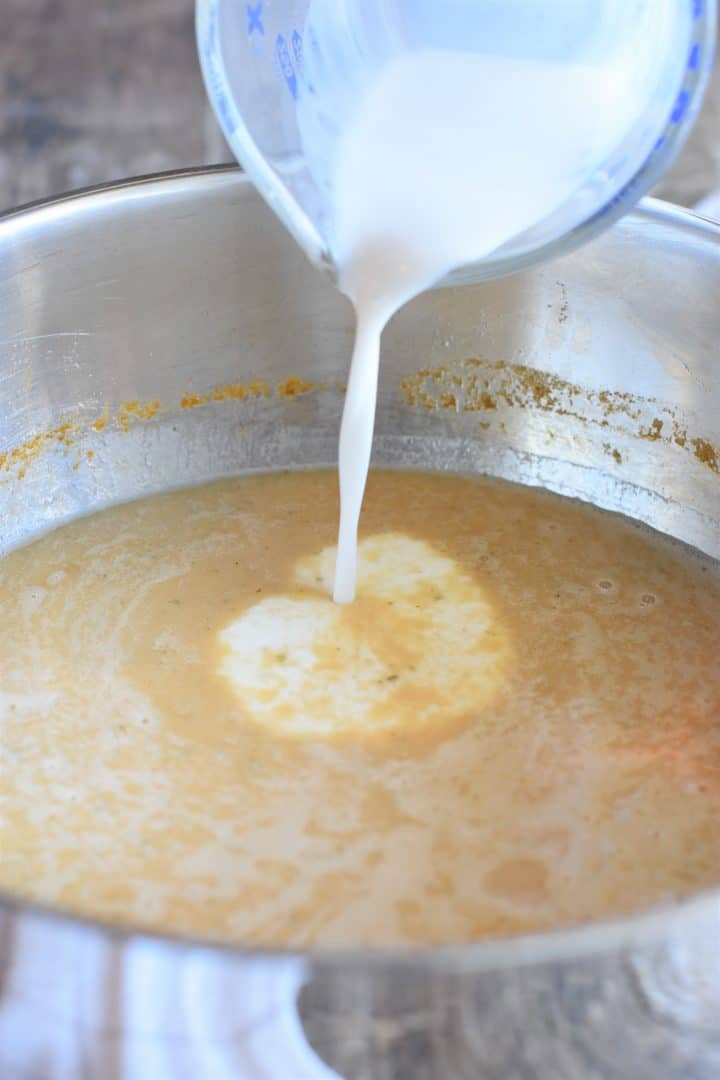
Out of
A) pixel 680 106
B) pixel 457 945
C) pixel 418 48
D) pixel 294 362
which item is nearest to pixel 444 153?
pixel 418 48

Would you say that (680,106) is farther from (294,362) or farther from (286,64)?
(294,362)

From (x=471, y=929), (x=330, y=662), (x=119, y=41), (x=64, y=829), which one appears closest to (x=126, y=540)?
(x=330, y=662)

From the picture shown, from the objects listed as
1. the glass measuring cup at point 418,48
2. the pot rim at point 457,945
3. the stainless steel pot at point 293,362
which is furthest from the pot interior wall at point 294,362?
the pot rim at point 457,945

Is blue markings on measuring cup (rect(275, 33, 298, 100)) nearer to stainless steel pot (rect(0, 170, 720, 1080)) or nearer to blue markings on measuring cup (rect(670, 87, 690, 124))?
stainless steel pot (rect(0, 170, 720, 1080))

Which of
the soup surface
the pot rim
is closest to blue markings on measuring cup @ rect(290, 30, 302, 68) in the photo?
the soup surface

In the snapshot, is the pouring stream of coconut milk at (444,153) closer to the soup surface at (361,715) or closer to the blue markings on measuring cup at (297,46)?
the blue markings on measuring cup at (297,46)

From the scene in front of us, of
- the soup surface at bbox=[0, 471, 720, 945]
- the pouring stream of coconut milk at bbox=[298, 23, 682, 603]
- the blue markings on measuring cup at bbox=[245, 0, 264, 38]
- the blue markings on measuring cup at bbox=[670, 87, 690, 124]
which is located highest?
the blue markings on measuring cup at bbox=[670, 87, 690, 124]

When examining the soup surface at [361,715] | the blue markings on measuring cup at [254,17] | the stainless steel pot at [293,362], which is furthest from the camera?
the stainless steel pot at [293,362]

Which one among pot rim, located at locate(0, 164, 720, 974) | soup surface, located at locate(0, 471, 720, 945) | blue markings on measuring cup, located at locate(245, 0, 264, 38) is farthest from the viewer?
blue markings on measuring cup, located at locate(245, 0, 264, 38)

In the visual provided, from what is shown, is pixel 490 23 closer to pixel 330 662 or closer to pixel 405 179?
pixel 405 179
